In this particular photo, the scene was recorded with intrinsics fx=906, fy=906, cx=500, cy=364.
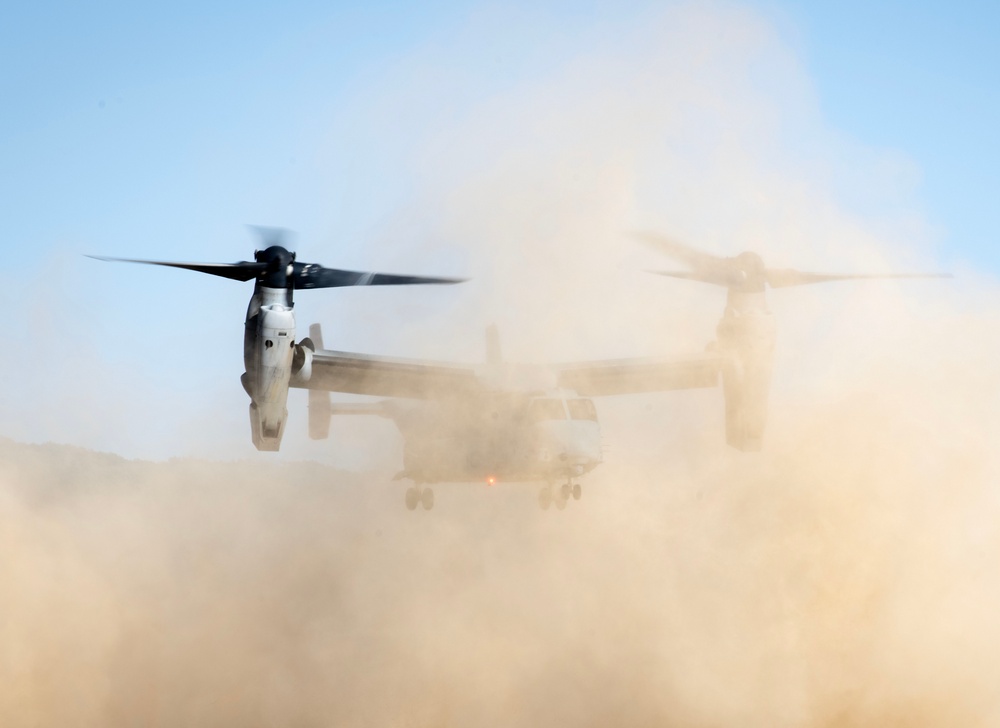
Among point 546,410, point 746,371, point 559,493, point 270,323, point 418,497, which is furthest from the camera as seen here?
point 418,497

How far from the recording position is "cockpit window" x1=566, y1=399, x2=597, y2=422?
2241 centimetres

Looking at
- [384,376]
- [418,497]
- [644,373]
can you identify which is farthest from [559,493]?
[384,376]

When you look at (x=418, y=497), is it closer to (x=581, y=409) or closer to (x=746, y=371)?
(x=581, y=409)

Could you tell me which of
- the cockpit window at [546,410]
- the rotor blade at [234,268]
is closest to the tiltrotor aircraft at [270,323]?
the rotor blade at [234,268]

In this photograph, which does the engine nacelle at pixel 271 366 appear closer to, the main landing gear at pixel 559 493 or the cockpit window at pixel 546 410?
the cockpit window at pixel 546 410

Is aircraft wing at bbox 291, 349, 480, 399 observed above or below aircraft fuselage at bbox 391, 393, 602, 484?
above

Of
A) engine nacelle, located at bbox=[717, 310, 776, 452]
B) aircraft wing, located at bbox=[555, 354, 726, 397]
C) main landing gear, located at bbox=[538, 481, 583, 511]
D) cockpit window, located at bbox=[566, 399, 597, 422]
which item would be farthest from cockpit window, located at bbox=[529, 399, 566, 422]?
engine nacelle, located at bbox=[717, 310, 776, 452]

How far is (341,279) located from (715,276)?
8802 mm

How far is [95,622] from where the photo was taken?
129ft

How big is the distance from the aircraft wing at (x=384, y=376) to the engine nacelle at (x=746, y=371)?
19.8ft

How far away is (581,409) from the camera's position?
74.2 ft

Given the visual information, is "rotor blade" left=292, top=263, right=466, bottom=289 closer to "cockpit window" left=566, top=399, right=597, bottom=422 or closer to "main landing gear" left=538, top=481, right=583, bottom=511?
"cockpit window" left=566, top=399, right=597, bottom=422

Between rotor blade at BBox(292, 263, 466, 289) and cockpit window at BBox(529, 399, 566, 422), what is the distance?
5088mm

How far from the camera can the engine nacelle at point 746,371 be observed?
68.6ft
